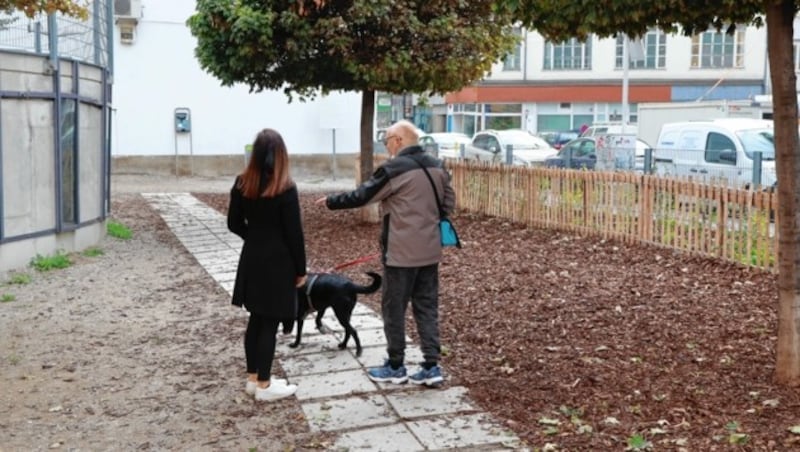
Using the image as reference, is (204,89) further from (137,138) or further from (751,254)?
(751,254)

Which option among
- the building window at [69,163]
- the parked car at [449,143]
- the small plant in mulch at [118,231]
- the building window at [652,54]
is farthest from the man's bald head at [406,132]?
the building window at [652,54]

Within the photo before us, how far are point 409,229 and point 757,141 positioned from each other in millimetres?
12941

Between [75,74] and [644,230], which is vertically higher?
[75,74]

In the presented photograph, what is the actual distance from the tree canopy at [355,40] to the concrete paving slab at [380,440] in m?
7.22

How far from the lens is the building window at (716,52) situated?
4684 cm

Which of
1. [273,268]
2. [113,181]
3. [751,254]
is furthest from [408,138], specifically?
[113,181]

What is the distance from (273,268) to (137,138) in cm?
2211

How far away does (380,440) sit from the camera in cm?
476

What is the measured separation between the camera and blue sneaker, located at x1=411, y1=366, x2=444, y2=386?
18.3ft

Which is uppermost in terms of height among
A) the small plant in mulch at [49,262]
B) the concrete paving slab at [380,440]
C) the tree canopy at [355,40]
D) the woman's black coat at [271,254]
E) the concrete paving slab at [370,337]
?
the tree canopy at [355,40]

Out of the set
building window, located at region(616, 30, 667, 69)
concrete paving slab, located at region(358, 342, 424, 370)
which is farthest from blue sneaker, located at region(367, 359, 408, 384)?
building window, located at region(616, 30, 667, 69)

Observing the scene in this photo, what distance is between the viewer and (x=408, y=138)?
550 cm

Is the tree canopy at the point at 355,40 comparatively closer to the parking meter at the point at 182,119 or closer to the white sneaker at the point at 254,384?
the white sneaker at the point at 254,384

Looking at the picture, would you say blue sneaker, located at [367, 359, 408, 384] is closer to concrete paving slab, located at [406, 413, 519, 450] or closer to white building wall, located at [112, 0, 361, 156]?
concrete paving slab, located at [406, 413, 519, 450]
